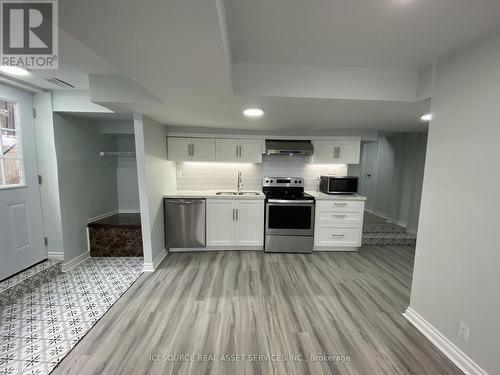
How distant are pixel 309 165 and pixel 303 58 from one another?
250 centimetres

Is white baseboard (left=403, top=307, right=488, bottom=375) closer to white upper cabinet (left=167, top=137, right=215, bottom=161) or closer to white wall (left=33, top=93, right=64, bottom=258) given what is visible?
white upper cabinet (left=167, top=137, right=215, bottom=161)

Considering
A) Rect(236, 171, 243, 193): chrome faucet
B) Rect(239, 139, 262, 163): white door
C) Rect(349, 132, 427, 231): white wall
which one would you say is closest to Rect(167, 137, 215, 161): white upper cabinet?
Rect(239, 139, 262, 163): white door

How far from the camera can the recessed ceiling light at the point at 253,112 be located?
2492 millimetres

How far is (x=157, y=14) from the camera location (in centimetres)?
97

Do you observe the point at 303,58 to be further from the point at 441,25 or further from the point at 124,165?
the point at 124,165

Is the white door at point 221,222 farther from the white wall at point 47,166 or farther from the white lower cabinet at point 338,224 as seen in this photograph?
the white wall at point 47,166

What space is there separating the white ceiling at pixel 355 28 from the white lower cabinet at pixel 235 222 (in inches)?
87.2

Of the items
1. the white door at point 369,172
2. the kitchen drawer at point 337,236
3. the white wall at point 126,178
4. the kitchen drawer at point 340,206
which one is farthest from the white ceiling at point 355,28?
the white door at point 369,172

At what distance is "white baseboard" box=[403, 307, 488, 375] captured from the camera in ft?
5.06

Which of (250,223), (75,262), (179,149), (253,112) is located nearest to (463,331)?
(250,223)

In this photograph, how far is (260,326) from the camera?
1.99 meters

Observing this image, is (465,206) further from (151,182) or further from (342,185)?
(151,182)

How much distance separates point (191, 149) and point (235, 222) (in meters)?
1.51

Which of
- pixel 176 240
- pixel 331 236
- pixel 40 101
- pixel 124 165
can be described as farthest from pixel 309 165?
pixel 40 101
